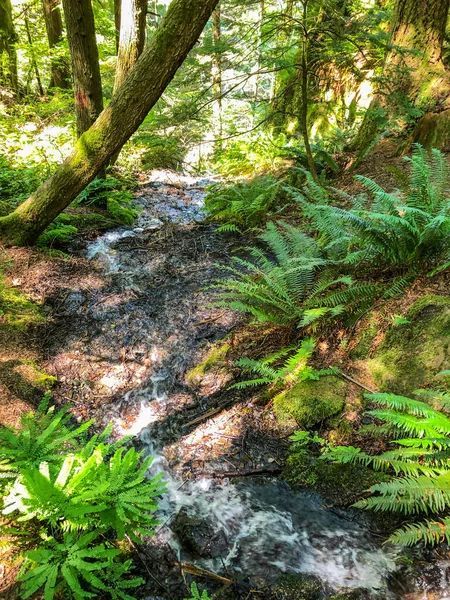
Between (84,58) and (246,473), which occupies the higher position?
(84,58)

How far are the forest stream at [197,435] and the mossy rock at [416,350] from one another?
917 mm

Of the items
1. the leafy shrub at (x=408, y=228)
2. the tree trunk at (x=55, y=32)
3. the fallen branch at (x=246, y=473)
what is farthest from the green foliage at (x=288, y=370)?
the tree trunk at (x=55, y=32)

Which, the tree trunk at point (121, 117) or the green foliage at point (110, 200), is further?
the green foliage at point (110, 200)

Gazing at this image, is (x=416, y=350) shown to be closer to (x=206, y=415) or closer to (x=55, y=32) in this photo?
(x=206, y=415)

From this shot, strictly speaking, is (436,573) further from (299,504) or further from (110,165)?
(110,165)

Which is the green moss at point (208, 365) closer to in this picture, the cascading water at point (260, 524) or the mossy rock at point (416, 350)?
the cascading water at point (260, 524)

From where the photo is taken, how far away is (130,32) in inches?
247

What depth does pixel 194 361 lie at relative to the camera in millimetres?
3604

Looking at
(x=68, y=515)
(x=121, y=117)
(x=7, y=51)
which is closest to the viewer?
(x=68, y=515)

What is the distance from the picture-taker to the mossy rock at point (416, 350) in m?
2.47

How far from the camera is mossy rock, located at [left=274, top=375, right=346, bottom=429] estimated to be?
2633 mm

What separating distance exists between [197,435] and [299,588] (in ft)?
4.15

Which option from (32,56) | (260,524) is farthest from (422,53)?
(32,56)

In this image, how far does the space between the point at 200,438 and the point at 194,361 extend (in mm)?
906
